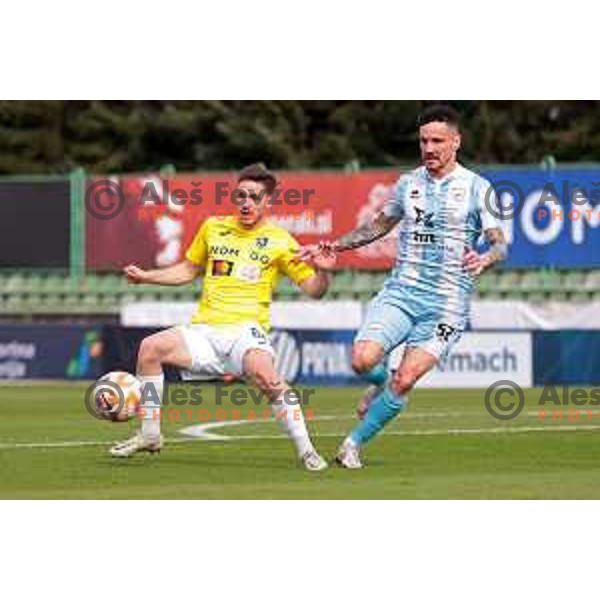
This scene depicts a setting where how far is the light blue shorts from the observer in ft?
51.5

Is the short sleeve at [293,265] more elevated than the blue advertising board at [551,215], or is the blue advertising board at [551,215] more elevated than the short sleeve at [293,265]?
the blue advertising board at [551,215]

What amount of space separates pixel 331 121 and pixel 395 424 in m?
30.6

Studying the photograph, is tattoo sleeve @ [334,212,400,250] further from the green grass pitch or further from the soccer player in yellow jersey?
the green grass pitch

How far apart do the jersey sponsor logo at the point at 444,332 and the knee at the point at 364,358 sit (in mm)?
515

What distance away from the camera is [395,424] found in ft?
69.5

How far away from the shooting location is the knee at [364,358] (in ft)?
50.9

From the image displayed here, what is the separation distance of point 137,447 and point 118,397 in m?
0.62

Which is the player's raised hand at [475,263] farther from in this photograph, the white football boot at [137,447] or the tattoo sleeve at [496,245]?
the white football boot at [137,447]

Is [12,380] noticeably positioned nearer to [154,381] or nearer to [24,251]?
[24,251]

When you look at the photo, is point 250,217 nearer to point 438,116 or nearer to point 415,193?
point 415,193

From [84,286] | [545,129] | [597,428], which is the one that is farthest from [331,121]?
[597,428]

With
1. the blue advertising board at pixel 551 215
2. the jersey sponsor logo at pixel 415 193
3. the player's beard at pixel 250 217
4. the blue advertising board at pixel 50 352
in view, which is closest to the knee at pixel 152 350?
the player's beard at pixel 250 217

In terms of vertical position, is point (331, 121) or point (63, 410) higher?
point (331, 121)

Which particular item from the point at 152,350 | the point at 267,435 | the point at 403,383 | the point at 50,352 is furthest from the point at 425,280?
the point at 50,352
